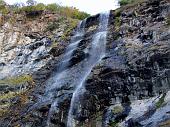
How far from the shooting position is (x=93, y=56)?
21.0m

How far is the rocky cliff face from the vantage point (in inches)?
613

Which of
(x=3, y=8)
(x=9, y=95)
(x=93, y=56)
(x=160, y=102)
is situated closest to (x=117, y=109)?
(x=160, y=102)

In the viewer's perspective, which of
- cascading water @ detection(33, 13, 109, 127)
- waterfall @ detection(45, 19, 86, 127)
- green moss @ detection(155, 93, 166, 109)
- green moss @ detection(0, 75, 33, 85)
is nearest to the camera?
green moss @ detection(155, 93, 166, 109)

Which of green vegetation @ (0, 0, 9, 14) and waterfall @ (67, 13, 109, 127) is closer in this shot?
waterfall @ (67, 13, 109, 127)

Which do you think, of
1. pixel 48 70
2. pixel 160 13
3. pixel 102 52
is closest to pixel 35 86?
pixel 48 70

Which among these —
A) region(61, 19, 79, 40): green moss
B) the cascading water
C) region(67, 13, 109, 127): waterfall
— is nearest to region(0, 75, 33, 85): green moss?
the cascading water

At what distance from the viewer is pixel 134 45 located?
19.5 meters

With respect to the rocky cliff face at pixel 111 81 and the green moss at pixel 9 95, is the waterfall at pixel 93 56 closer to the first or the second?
the rocky cliff face at pixel 111 81

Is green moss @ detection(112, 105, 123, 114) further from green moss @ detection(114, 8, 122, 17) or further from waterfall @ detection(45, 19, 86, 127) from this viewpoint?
green moss @ detection(114, 8, 122, 17)

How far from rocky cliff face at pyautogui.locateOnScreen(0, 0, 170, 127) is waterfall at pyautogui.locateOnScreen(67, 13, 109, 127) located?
6.6 inches

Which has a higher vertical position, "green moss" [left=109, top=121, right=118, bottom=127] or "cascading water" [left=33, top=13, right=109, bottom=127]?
"cascading water" [left=33, top=13, right=109, bottom=127]

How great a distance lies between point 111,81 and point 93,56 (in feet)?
13.0

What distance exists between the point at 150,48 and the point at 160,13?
3.90 m

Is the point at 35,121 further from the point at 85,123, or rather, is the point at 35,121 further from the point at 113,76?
the point at 113,76
